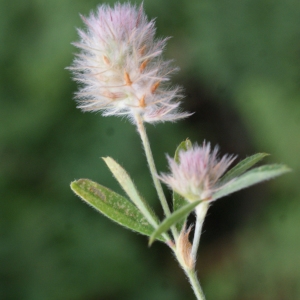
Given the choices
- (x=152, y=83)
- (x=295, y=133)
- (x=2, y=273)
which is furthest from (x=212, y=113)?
(x=152, y=83)

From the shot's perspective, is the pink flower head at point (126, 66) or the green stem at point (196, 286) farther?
the pink flower head at point (126, 66)

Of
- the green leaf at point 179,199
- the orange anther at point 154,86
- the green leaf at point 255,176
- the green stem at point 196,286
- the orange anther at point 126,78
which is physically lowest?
the green stem at point 196,286

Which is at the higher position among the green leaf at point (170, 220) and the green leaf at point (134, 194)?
the green leaf at point (134, 194)

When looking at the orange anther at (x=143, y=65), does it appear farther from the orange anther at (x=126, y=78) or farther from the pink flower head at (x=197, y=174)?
the pink flower head at (x=197, y=174)

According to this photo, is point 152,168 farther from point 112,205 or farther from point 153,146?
point 153,146

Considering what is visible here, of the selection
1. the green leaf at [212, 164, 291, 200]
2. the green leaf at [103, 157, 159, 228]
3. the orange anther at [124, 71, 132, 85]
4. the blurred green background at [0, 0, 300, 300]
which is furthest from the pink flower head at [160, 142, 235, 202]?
the blurred green background at [0, 0, 300, 300]

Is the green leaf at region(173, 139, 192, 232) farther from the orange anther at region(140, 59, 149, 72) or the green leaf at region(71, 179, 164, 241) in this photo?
the orange anther at region(140, 59, 149, 72)

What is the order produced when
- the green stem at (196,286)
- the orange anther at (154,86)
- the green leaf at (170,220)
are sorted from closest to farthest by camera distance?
the green leaf at (170,220) < the green stem at (196,286) < the orange anther at (154,86)

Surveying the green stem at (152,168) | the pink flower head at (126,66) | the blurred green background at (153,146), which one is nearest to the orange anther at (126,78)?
the pink flower head at (126,66)
